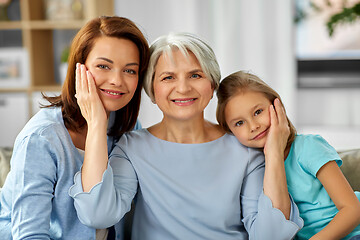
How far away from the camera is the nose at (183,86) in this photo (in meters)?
1.47

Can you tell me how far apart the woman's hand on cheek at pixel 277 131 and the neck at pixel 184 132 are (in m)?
0.19

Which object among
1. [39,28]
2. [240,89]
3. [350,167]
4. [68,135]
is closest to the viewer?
[68,135]

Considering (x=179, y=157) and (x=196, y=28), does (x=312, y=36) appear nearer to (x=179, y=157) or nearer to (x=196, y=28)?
(x=196, y=28)

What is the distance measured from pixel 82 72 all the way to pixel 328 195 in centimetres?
88

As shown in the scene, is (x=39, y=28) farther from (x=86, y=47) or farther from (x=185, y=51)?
(x=185, y=51)

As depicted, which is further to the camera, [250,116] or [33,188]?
[250,116]

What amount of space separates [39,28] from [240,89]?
2574 millimetres

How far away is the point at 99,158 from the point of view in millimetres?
1395

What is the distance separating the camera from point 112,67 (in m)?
1.49

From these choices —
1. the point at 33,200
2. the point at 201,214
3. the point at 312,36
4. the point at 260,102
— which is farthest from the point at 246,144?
the point at 312,36

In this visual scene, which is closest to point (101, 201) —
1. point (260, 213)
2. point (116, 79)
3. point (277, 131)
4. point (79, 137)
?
point (79, 137)

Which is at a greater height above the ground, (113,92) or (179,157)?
(113,92)

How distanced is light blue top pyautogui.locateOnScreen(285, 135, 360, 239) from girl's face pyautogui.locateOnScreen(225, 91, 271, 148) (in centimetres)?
13

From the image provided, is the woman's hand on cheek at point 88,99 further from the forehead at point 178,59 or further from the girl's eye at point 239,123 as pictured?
the girl's eye at point 239,123
